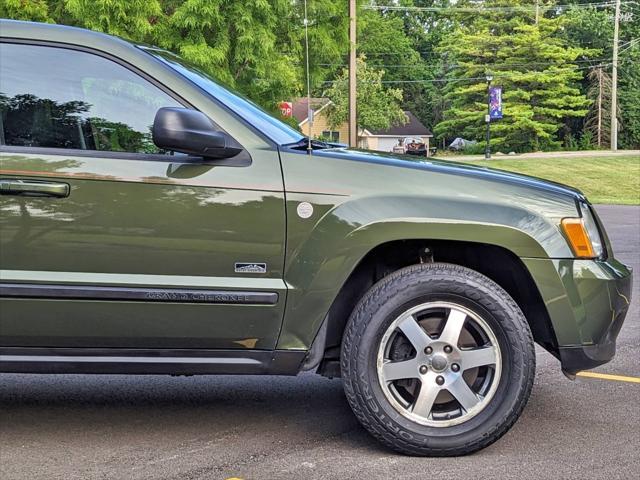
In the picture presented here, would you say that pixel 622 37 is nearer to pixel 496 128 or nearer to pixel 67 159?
pixel 496 128

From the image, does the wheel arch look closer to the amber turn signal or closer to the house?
the amber turn signal

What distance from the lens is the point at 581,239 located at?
3527 mm

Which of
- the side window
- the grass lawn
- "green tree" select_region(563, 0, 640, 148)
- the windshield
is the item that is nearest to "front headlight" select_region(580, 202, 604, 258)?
the windshield

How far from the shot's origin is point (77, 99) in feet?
11.5

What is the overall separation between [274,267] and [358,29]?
1303cm

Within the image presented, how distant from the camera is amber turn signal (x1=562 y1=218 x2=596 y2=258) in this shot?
11.5 feet

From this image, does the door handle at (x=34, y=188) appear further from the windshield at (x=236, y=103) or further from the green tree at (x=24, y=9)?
the green tree at (x=24, y=9)

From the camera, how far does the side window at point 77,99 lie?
3.44m

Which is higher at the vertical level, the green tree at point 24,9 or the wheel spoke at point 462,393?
the green tree at point 24,9

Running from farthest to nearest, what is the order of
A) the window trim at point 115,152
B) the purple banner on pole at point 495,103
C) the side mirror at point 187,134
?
the purple banner on pole at point 495,103, the window trim at point 115,152, the side mirror at point 187,134

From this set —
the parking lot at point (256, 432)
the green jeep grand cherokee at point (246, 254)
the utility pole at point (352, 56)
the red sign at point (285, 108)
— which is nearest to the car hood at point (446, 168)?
the green jeep grand cherokee at point (246, 254)

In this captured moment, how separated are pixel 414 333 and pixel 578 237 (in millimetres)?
858

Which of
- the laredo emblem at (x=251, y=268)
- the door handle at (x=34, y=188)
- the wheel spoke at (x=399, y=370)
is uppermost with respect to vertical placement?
the door handle at (x=34, y=188)

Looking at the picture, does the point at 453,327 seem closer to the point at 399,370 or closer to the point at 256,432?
the point at 399,370
